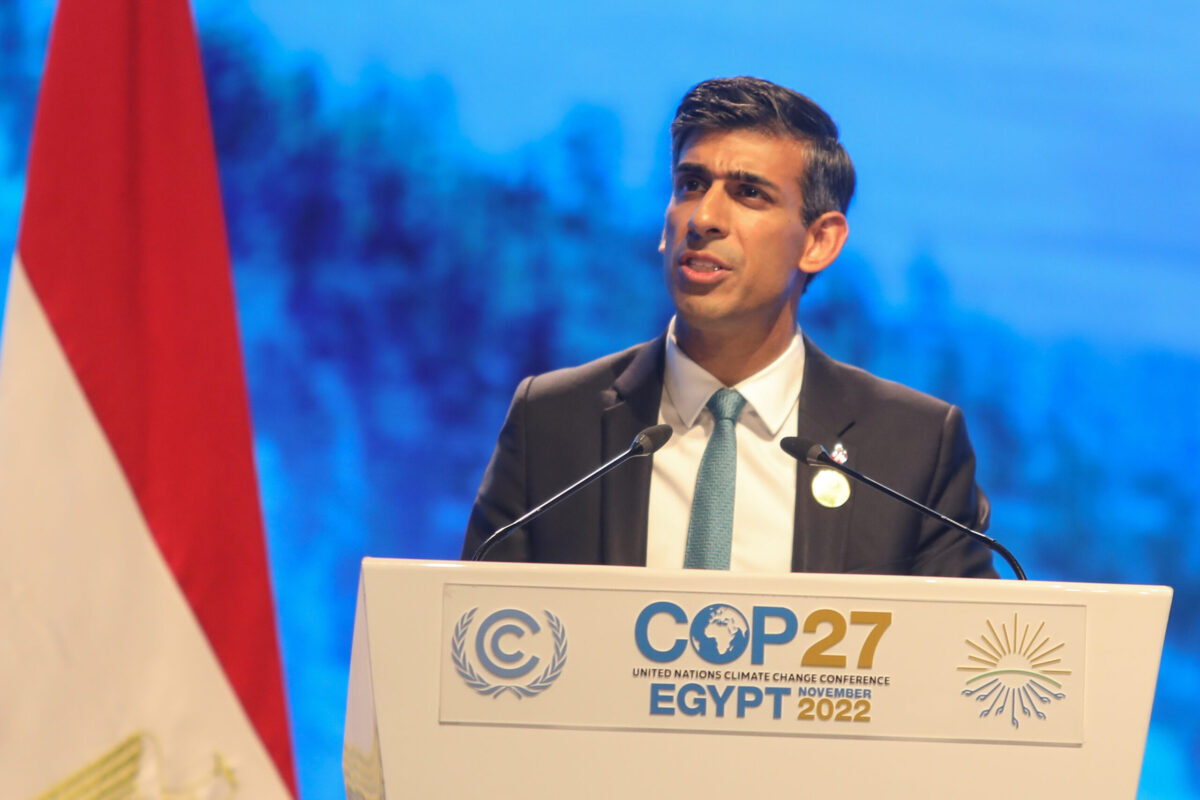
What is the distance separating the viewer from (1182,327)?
2.86 meters

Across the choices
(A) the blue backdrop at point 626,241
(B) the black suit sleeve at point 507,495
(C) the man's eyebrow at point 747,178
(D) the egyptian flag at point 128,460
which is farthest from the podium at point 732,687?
(A) the blue backdrop at point 626,241

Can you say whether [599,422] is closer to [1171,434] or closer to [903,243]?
[903,243]

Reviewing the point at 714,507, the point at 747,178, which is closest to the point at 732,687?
the point at 714,507

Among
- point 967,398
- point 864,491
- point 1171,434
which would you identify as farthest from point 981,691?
point 1171,434

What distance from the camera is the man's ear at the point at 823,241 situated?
2.21m

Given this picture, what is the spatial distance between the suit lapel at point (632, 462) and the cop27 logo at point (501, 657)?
68 cm

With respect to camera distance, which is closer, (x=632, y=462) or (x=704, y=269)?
(x=632, y=462)

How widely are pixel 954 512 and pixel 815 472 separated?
0.85ft

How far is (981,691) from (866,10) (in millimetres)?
2097

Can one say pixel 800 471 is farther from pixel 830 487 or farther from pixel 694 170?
pixel 694 170

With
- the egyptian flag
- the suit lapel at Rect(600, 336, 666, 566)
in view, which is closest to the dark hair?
the suit lapel at Rect(600, 336, 666, 566)

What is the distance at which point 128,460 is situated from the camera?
235cm

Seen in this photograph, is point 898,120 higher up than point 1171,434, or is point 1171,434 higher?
point 898,120

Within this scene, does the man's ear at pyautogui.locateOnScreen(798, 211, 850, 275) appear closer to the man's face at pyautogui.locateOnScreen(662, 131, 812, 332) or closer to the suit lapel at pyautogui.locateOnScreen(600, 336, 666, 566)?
the man's face at pyautogui.locateOnScreen(662, 131, 812, 332)
